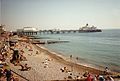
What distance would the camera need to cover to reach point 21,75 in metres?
7.30

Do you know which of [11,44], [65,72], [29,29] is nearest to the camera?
[65,72]

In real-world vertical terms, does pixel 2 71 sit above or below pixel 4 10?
below

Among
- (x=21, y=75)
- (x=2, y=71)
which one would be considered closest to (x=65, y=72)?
(x=21, y=75)

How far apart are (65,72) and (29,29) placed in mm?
45755

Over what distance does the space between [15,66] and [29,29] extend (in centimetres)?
4522

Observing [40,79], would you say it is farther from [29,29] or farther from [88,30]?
[88,30]

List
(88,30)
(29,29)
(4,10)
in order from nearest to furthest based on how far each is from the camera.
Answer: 1. (4,10)
2. (29,29)
3. (88,30)

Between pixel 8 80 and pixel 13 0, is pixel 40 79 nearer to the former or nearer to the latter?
pixel 8 80

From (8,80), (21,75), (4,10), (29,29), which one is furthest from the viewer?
(29,29)

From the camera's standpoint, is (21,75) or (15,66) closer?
(21,75)

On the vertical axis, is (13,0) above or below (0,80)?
above

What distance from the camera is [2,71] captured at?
6789mm

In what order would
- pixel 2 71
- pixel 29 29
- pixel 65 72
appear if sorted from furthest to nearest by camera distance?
pixel 29 29
pixel 65 72
pixel 2 71

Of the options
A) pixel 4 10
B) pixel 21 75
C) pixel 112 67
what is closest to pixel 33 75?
pixel 21 75
